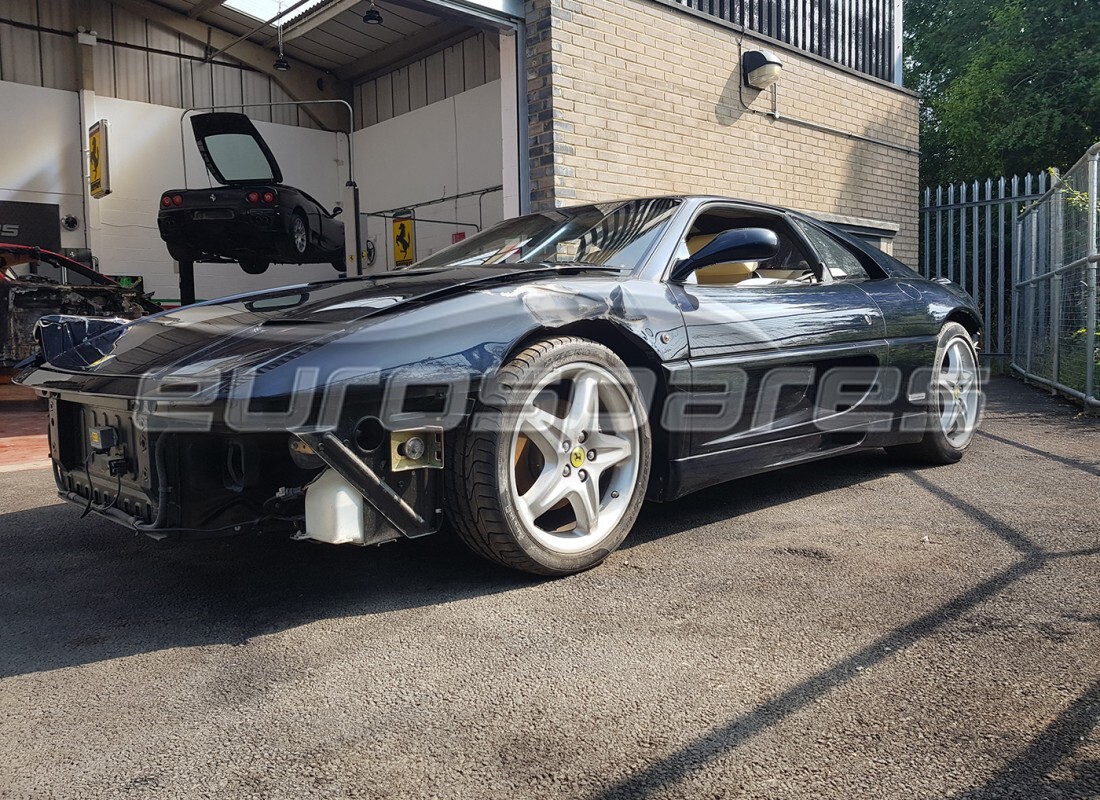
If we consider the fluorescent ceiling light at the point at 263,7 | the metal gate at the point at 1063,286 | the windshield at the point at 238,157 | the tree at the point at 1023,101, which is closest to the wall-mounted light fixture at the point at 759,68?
the metal gate at the point at 1063,286

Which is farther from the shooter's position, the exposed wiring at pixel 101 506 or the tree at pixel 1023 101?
the tree at pixel 1023 101

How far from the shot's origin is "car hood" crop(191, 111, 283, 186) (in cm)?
855

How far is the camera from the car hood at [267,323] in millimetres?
2236

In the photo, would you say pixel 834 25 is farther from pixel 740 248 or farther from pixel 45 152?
pixel 45 152

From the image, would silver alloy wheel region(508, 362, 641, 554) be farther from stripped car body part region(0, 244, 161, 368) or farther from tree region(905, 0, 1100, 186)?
tree region(905, 0, 1100, 186)

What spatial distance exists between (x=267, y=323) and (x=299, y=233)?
7.25 metres

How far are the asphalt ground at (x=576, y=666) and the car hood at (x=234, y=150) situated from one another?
20.6 feet

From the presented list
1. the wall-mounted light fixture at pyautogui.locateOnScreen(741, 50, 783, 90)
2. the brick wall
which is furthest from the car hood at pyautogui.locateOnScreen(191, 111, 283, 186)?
the wall-mounted light fixture at pyautogui.locateOnScreen(741, 50, 783, 90)

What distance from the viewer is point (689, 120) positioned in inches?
327

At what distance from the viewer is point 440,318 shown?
92.3 inches

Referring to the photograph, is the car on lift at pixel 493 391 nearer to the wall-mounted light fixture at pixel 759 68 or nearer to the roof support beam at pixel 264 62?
the wall-mounted light fixture at pixel 759 68

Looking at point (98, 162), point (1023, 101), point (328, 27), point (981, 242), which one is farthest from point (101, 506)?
point (1023, 101)

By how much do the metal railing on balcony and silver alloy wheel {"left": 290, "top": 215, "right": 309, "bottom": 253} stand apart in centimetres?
448

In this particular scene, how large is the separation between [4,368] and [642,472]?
26.4 feet
